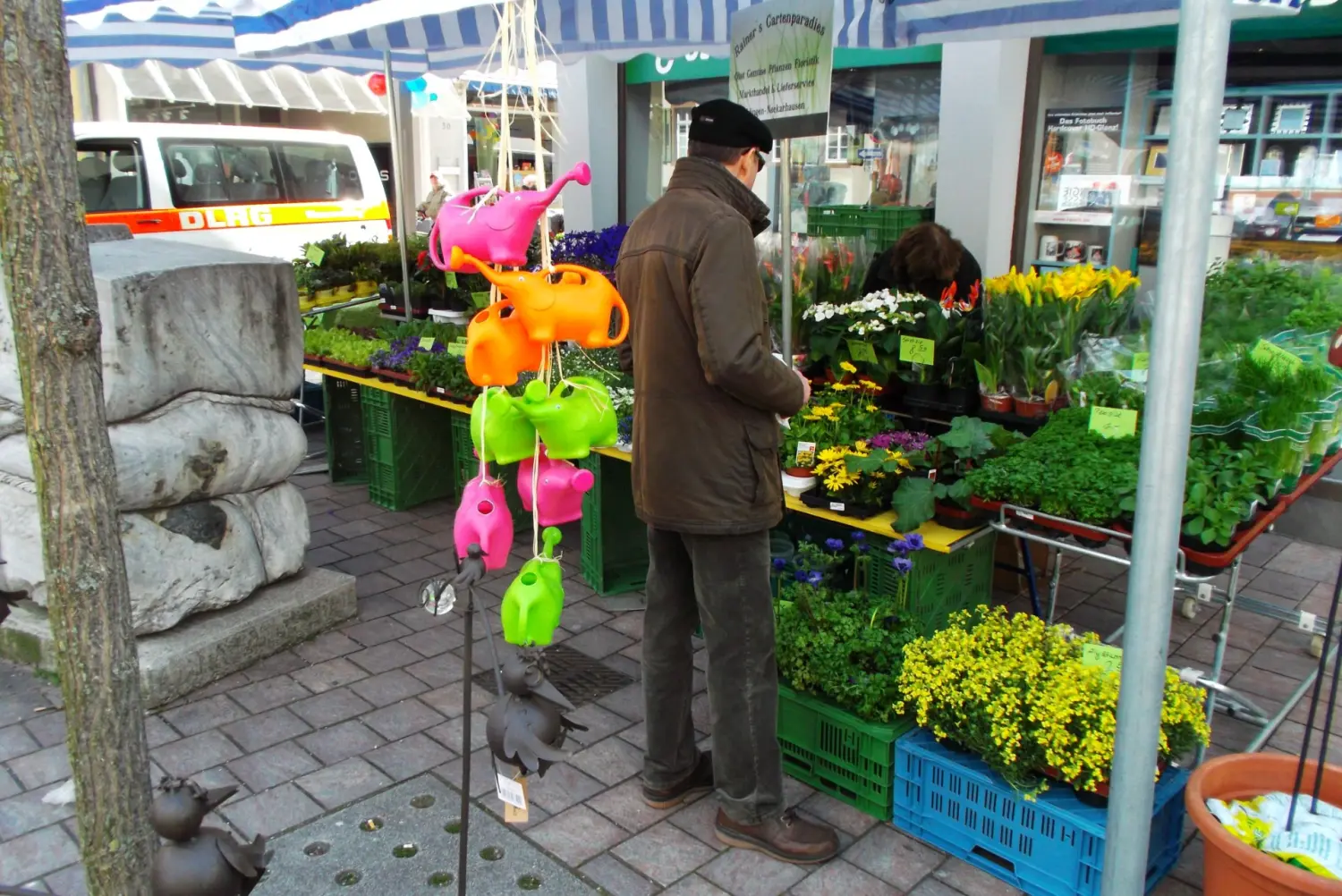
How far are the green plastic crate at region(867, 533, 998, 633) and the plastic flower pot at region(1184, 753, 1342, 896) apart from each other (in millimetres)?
1067

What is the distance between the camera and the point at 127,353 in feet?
12.2

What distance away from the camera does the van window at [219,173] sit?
36.1 feet

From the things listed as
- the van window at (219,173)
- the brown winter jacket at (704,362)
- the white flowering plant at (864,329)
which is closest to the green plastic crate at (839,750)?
the brown winter jacket at (704,362)

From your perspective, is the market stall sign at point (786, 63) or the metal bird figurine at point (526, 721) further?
the market stall sign at point (786, 63)

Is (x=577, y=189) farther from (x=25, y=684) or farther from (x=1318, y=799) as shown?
(x=1318, y=799)

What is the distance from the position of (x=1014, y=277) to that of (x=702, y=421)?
184 centimetres

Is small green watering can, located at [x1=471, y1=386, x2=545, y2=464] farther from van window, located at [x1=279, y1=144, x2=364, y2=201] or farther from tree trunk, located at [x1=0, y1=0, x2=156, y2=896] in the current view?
van window, located at [x1=279, y1=144, x2=364, y2=201]

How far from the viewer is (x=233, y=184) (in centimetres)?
1152

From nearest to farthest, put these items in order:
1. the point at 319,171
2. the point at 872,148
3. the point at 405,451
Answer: the point at 405,451 → the point at 872,148 → the point at 319,171

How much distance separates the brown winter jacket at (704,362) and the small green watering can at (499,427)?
16.3 inches

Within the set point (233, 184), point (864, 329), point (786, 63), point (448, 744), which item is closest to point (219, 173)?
point (233, 184)

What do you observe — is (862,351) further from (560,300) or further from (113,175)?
(113,175)

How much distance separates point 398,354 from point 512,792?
13.2 ft

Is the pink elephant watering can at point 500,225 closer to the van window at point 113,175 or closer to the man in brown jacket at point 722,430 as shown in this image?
the man in brown jacket at point 722,430
